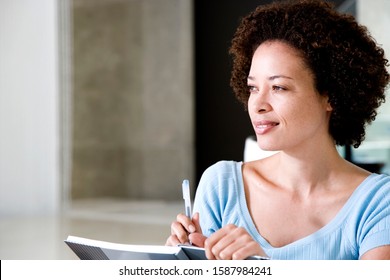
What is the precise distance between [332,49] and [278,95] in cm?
13

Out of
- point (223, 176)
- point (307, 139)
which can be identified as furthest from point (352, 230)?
point (223, 176)

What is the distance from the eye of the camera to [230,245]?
1075mm

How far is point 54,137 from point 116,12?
128cm

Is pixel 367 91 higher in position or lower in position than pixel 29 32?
lower

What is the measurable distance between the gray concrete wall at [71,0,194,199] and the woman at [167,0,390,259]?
522 cm

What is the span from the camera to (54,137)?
255 inches

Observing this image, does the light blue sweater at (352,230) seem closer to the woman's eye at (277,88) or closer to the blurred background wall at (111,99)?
the woman's eye at (277,88)

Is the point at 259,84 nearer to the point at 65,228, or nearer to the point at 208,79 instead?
the point at 65,228

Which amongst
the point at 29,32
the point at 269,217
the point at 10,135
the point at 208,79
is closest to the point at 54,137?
the point at 10,135

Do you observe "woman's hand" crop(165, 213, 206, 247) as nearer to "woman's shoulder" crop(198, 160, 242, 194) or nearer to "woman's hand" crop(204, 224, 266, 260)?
"woman's hand" crop(204, 224, 266, 260)

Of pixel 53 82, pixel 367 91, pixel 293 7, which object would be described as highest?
pixel 53 82

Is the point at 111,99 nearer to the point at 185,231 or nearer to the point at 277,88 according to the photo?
the point at 277,88

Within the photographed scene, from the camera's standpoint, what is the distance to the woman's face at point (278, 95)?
51.6 inches

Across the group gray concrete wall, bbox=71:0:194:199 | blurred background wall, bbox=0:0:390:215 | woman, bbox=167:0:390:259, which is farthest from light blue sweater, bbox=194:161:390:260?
gray concrete wall, bbox=71:0:194:199
